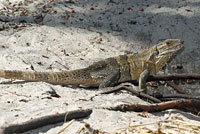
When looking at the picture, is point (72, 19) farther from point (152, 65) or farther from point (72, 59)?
point (152, 65)

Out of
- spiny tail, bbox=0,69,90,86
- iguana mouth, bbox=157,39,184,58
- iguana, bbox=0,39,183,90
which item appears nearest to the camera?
spiny tail, bbox=0,69,90,86

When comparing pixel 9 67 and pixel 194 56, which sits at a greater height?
pixel 194 56

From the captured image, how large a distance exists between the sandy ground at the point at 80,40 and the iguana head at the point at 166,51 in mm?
779

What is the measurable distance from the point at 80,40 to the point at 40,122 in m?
3.79

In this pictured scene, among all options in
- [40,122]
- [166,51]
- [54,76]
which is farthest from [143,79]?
[40,122]

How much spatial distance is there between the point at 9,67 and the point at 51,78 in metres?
0.81

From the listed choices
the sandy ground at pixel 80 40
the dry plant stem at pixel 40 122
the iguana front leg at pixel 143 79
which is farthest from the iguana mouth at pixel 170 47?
the dry plant stem at pixel 40 122

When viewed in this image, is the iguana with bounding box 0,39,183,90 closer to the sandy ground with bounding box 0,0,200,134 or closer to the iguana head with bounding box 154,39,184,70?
the iguana head with bounding box 154,39,184,70

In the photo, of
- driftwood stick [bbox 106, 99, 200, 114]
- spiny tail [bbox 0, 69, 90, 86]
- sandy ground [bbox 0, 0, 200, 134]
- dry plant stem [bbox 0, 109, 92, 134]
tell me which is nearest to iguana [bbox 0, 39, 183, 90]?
spiny tail [bbox 0, 69, 90, 86]

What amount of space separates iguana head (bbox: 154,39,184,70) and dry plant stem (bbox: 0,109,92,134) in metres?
2.58

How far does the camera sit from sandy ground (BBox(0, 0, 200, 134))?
363 centimetres

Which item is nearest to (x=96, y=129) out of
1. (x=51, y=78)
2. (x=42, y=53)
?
(x=51, y=78)

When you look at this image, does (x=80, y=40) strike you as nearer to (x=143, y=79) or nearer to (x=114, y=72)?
(x=114, y=72)

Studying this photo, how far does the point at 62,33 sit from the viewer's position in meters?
7.00
